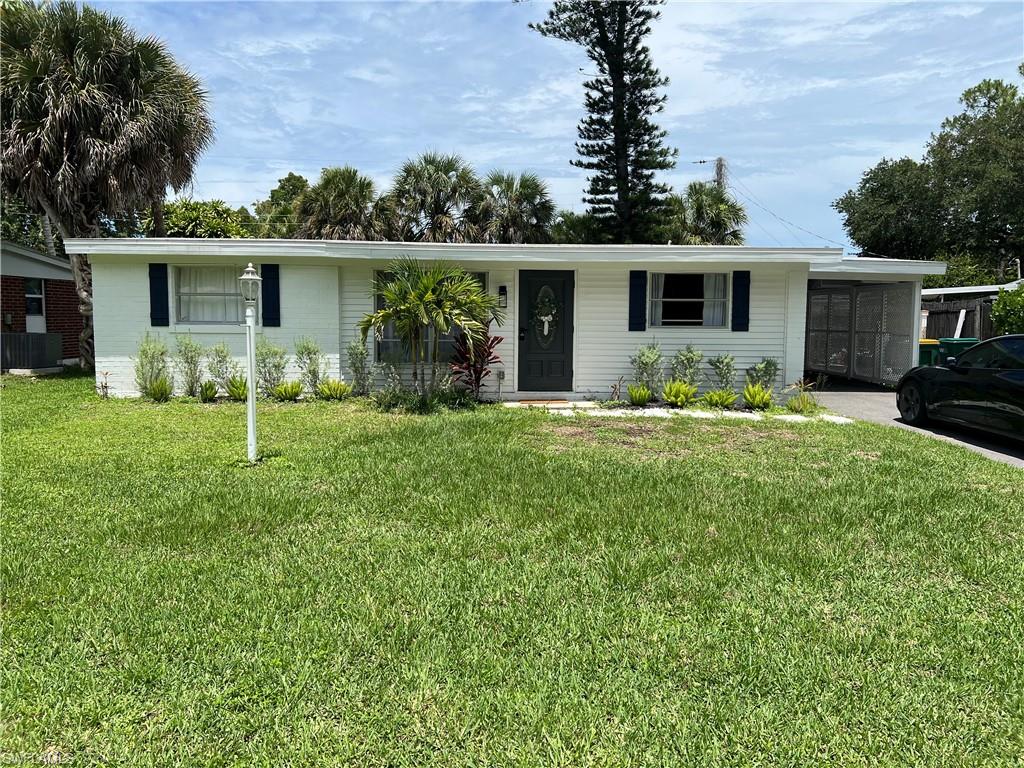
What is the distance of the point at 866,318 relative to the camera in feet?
46.9

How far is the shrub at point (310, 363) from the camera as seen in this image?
1104 cm

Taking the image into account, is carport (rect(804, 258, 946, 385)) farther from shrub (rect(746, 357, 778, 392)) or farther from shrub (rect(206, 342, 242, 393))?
shrub (rect(206, 342, 242, 393))

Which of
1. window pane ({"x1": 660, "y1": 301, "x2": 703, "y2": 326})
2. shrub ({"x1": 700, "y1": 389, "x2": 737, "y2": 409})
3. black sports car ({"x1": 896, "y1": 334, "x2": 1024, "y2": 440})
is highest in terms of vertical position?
window pane ({"x1": 660, "y1": 301, "x2": 703, "y2": 326})

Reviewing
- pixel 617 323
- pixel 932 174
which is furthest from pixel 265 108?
pixel 932 174

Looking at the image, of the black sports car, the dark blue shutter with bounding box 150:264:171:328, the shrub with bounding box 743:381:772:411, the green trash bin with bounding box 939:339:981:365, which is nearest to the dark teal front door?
the shrub with bounding box 743:381:772:411

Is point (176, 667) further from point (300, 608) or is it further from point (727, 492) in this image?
point (727, 492)

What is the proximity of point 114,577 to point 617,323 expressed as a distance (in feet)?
28.9

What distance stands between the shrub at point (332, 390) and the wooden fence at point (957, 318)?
1435cm

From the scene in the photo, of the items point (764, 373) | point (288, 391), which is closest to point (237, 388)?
point (288, 391)

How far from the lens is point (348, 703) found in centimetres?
270

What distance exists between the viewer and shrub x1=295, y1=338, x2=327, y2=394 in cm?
1104

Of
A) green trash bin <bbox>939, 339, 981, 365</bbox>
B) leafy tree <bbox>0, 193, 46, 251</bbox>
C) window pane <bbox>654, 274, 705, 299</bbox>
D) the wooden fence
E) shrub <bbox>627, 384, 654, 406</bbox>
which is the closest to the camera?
shrub <bbox>627, 384, 654, 406</bbox>

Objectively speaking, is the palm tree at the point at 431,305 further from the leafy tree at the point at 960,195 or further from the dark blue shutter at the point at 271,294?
the leafy tree at the point at 960,195

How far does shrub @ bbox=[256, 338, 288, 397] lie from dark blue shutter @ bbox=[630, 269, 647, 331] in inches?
229
